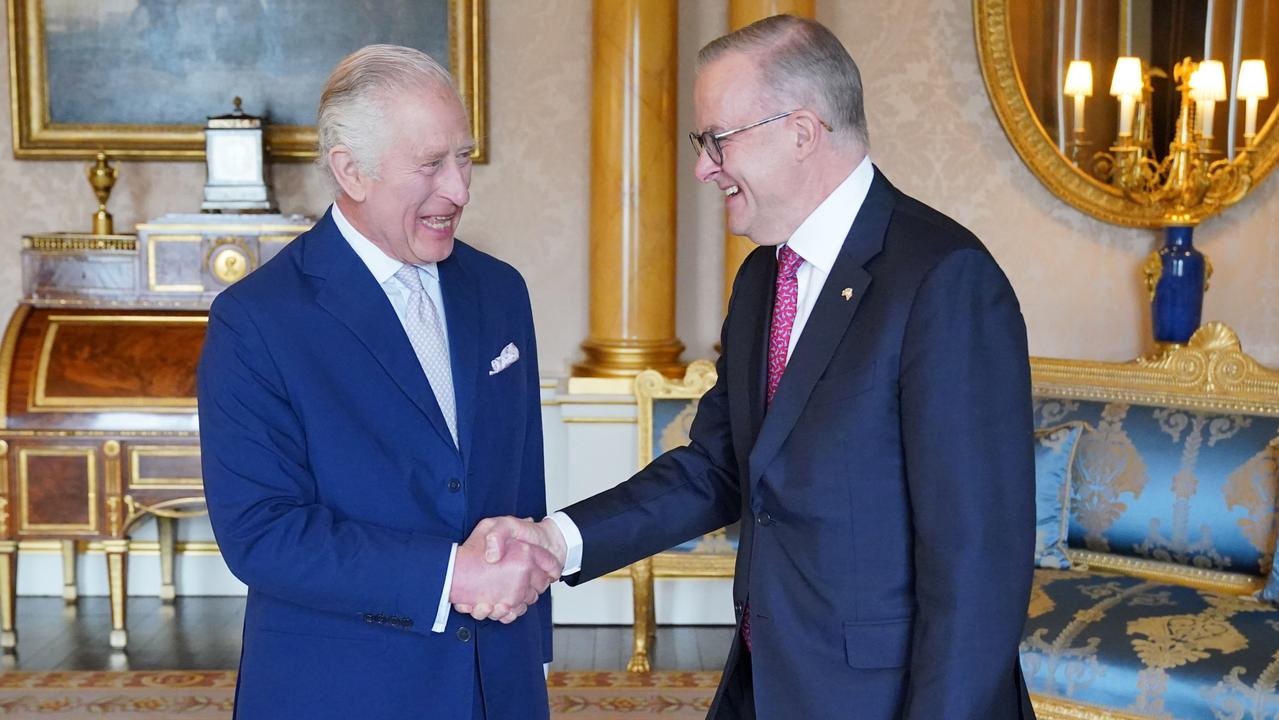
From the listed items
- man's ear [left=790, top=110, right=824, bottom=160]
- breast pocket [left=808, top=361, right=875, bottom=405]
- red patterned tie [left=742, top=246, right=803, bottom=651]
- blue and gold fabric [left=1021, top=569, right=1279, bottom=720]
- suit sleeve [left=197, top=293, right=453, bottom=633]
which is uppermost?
man's ear [left=790, top=110, right=824, bottom=160]

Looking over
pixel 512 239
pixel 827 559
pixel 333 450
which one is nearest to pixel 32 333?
pixel 512 239

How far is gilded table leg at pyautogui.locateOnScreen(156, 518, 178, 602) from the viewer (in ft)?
17.8

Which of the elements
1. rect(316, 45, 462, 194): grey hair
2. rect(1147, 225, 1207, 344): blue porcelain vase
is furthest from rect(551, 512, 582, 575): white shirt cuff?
rect(1147, 225, 1207, 344): blue porcelain vase

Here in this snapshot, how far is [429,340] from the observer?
7.07 ft

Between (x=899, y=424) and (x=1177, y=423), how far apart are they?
260 centimetres

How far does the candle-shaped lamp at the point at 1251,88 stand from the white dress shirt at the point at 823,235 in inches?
133

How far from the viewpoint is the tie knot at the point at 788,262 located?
2.10 m

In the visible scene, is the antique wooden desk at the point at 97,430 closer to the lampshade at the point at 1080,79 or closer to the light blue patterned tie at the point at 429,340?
the light blue patterned tie at the point at 429,340

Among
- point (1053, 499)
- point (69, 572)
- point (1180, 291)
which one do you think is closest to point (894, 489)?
point (1053, 499)

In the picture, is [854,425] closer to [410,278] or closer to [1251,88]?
[410,278]

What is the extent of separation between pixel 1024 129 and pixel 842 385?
373 cm

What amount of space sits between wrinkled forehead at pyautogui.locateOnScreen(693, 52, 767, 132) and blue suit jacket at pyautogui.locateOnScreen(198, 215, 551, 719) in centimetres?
56

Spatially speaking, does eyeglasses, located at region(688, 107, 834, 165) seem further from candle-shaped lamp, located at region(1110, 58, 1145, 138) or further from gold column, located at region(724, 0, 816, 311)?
candle-shaped lamp, located at region(1110, 58, 1145, 138)

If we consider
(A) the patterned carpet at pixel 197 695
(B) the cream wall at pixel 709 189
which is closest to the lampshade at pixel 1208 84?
(B) the cream wall at pixel 709 189
